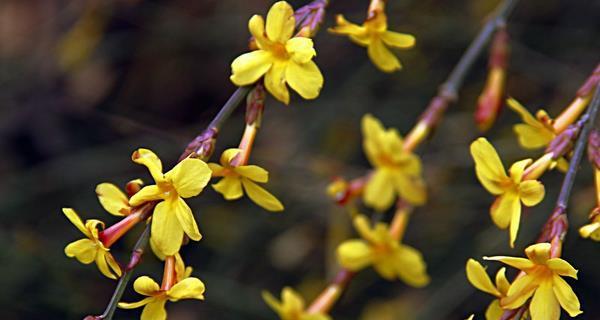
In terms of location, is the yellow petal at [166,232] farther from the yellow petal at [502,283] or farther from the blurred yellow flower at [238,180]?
the yellow petal at [502,283]

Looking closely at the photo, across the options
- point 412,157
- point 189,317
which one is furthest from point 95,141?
point 412,157

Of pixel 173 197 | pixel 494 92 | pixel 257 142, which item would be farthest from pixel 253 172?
pixel 257 142

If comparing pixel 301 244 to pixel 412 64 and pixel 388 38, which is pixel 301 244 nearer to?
pixel 412 64

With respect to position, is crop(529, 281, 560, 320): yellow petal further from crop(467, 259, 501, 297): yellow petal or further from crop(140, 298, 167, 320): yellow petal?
crop(140, 298, 167, 320): yellow petal

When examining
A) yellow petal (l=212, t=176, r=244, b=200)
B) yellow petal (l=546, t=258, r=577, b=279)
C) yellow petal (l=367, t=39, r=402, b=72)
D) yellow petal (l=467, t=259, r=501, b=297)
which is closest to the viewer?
yellow petal (l=546, t=258, r=577, b=279)

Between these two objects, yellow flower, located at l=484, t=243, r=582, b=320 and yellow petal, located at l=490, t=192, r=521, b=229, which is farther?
yellow petal, located at l=490, t=192, r=521, b=229

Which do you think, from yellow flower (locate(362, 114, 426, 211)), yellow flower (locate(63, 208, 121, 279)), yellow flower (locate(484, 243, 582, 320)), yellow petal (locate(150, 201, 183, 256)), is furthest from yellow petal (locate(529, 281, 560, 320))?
yellow flower (locate(362, 114, 426, 211))

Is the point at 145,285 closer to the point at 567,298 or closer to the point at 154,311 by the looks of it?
the point at 154,311
